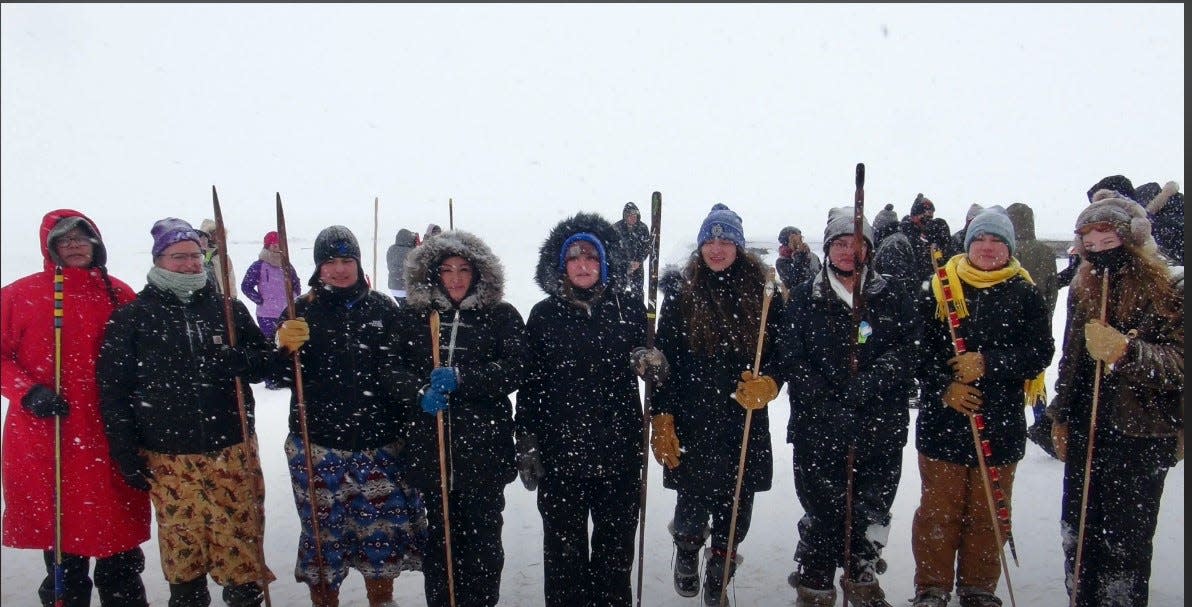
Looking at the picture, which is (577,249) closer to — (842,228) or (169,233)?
(842,228)

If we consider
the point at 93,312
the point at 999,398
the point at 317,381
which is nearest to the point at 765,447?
the point at 999,398

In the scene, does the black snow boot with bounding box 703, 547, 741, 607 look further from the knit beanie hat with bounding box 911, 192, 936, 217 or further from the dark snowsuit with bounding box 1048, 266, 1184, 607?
the knit beanie hat with bounding box 911, 192, 936, 217

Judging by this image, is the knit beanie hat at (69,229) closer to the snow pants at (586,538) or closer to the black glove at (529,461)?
the black glove at (529,461)

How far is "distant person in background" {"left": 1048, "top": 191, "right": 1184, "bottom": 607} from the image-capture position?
2992 mm

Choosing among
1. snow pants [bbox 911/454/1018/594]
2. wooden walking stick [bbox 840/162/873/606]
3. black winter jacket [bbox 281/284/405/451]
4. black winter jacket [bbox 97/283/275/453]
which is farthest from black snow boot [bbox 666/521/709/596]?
black winter jacket [bbox 97/283/275/453]

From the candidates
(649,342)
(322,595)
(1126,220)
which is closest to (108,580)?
(322,595)

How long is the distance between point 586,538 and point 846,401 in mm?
1487

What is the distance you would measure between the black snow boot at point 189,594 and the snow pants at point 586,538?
5.86 feet

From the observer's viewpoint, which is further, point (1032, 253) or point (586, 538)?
point (1032, 253)

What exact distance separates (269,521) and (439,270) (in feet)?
9.02

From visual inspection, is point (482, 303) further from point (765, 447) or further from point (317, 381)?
point (765, 447)

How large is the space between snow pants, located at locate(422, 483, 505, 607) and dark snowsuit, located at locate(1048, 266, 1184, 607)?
3.00 meters

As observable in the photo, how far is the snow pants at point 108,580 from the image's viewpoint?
3219 mm

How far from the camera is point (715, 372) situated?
10.9 feet
